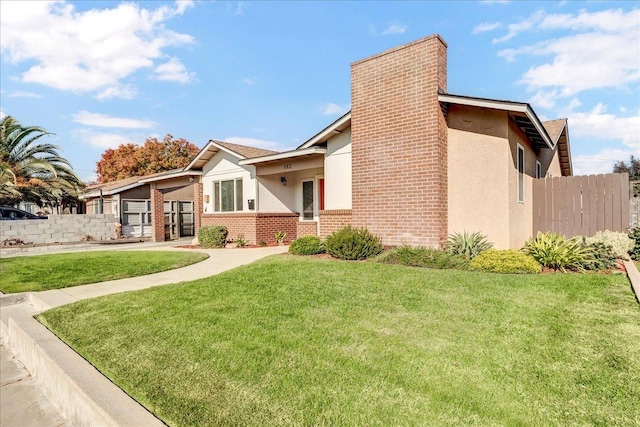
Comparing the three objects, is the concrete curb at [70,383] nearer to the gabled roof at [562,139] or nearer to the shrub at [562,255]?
the shrub at [562,255]

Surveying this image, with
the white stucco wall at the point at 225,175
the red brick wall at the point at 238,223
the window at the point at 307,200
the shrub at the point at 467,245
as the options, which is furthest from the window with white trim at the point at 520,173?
the white stucco wall at the point at 225,175

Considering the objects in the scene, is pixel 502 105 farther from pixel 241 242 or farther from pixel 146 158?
pixel 146 158

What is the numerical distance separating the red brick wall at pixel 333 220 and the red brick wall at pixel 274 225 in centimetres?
388

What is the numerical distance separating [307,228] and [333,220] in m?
3.52

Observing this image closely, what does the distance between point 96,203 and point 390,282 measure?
24.3 m

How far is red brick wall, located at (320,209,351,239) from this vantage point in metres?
10.8

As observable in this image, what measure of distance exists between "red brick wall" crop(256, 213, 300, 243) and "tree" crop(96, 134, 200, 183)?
24.7 meters

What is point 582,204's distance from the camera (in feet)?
34.8

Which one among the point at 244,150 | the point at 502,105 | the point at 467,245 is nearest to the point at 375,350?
the point at 467,245

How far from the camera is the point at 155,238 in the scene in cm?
1895

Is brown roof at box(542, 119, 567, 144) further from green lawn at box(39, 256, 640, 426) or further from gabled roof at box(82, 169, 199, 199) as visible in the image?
gabled roof at box(82, 169, 199, 199)

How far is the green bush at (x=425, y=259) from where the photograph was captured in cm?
730

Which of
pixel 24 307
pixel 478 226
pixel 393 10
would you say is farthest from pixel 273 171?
pixel 24 307

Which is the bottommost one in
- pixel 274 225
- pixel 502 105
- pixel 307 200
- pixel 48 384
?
pixel 48 384
